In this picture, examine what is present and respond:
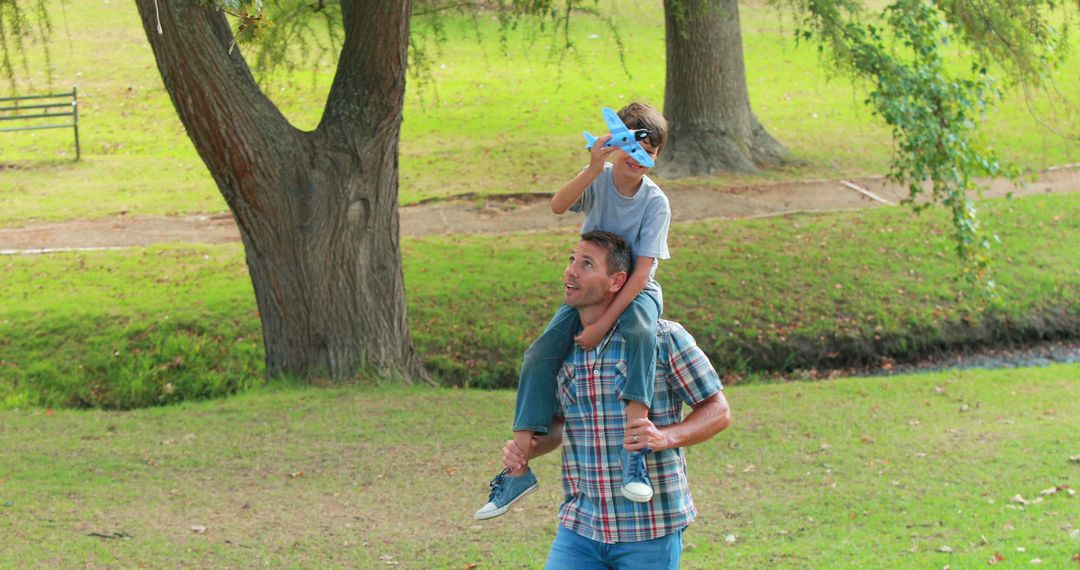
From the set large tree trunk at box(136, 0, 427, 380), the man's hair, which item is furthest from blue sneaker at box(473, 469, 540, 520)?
large tree trunk at box(136, 0, 427, 380)

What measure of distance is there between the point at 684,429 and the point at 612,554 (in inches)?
18.1

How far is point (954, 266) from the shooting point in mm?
14133

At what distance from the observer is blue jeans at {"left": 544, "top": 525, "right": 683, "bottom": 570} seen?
11.1 ft

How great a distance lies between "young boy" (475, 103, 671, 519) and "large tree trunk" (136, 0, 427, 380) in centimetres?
604

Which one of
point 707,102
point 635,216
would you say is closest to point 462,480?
point 635,216

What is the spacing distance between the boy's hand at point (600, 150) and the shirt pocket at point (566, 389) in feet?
2.25

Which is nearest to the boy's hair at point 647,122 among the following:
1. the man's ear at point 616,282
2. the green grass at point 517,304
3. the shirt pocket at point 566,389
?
the man's ear at point 616,282

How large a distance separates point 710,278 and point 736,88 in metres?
4.99

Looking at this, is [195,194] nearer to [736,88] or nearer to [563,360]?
[736,88]

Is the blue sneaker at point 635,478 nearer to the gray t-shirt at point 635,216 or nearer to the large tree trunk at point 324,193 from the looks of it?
the gray t-shirt at point 635,216

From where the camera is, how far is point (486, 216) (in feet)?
53.5

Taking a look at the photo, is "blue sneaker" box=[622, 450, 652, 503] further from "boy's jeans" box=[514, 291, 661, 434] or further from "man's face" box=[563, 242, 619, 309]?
"man's face" box=[563, 242, 619, 309]

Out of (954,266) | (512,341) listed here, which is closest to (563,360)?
(512,341)

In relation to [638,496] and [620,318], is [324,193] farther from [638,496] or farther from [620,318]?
[638,496]
